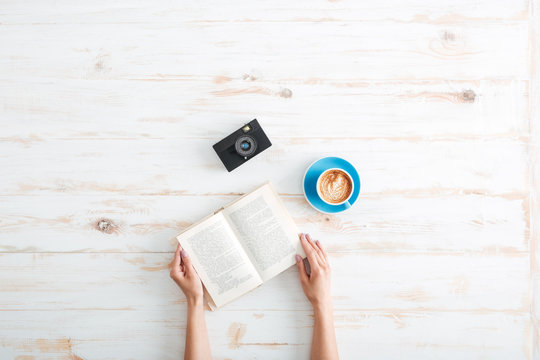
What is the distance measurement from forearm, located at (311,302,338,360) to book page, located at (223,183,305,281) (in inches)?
6.8

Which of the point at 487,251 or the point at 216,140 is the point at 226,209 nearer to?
the point at 216,140

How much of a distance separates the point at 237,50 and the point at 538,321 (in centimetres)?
128

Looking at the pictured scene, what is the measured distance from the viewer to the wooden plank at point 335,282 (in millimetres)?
1294

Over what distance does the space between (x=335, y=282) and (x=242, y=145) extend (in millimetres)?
519

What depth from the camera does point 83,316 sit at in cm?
130

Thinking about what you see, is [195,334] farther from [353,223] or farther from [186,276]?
[353,223]

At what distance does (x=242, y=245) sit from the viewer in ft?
4.15

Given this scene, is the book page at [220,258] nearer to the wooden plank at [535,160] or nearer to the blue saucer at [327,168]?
the blue saucer at [327,168]

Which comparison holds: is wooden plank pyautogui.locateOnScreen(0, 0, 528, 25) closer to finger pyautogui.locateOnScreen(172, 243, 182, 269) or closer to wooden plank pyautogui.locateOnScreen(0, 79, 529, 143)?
wooden plank pyautogui.locateOnScreen(0, 79, 529, 143)

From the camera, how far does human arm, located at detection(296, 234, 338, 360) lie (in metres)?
1.24

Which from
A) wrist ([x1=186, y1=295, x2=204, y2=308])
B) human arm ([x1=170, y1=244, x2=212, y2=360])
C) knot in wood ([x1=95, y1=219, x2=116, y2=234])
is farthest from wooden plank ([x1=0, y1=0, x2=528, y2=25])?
wrist ([x1=186, y1=295, x2=204, y2=308])

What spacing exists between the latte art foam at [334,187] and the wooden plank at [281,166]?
0.27ft

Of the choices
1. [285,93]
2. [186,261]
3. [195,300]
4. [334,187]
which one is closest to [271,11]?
[285,93]

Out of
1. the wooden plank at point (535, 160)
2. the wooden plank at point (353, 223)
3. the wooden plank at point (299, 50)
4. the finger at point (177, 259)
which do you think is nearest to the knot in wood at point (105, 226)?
the wooden plank at point (353, 223)
